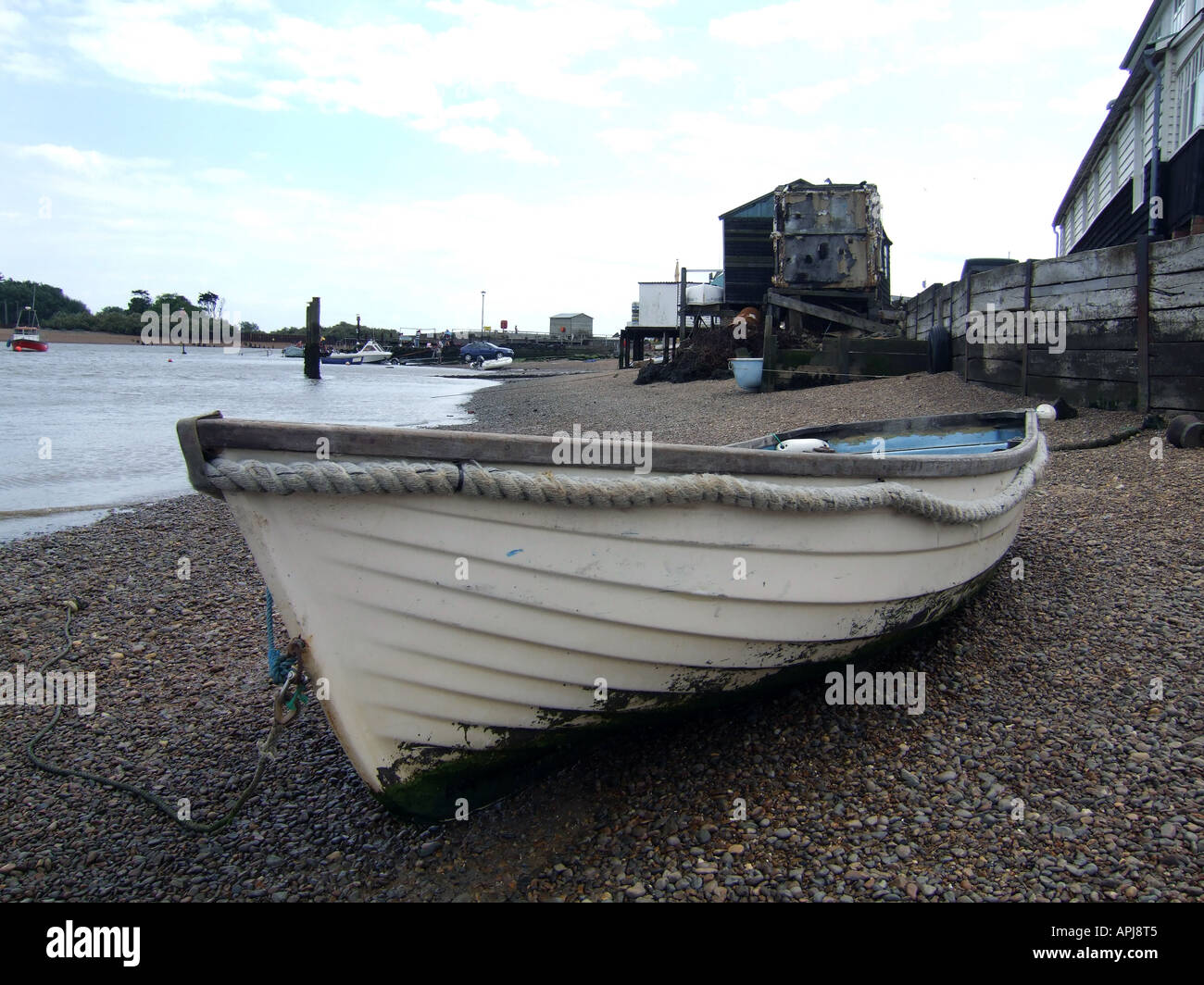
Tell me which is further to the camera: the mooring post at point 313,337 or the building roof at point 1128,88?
the mooring post at point 313,337

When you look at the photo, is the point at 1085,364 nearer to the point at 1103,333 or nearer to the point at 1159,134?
the point at 1103,333

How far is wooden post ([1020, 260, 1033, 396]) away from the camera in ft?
30.6

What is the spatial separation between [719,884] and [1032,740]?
4.38ft

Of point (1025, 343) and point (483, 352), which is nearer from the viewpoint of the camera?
point (1025, 343)

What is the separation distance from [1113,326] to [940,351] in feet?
16.5

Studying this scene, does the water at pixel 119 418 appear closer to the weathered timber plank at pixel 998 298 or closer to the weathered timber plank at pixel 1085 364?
the weathered timber plank at pixel 1085 364

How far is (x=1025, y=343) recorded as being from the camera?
9.45m

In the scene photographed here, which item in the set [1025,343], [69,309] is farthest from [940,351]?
[69,309]

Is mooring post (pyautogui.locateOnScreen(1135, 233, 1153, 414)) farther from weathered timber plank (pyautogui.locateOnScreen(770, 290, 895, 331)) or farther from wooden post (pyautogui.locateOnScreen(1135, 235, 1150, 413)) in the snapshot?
weathered timber plank (pyautogui.locateOnScreen(770, 290, 895, 331))

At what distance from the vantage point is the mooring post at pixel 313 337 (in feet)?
129

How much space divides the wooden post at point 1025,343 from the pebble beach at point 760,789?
5.39 metres

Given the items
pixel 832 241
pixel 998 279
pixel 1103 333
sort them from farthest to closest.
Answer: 1. pixel 832 241
2. pixel 998 279
3. pixel 1103 333

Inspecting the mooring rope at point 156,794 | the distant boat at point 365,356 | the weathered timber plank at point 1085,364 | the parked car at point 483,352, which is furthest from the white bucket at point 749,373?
the distant boat at point 365,356

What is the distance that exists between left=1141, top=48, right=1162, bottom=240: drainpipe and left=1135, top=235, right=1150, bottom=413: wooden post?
18.4 feet
